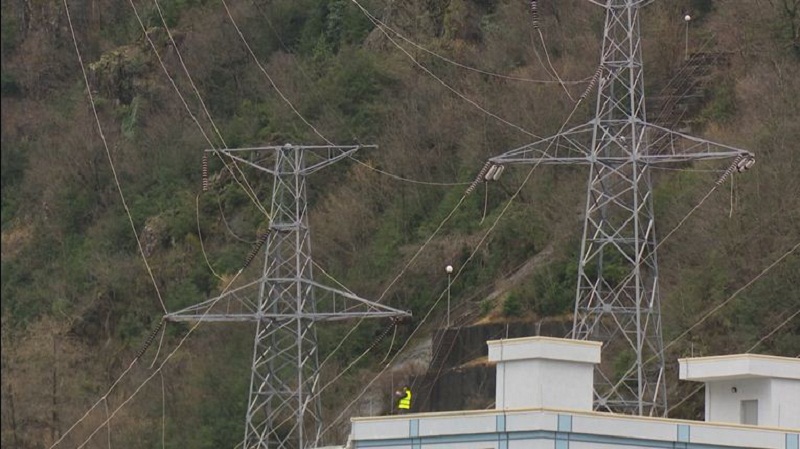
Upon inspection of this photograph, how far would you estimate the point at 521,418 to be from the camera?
56719 millimetres

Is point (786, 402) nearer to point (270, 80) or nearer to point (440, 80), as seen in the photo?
point (440, 80)

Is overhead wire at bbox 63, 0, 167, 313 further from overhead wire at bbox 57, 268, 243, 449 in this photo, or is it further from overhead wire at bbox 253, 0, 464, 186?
overhead wire at bbox 253, 0, 464, 186

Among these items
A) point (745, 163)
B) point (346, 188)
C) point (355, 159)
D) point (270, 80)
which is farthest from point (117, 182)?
point (745, 163)

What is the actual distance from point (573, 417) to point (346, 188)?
57664 millimetres

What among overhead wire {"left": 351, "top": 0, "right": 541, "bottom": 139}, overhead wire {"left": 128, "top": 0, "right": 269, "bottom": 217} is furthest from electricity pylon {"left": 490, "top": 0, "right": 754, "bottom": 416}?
overhead wire {"left": 128, "top": 0, "right": 269, "bottom": 217}

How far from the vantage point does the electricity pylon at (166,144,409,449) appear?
79.2 meters

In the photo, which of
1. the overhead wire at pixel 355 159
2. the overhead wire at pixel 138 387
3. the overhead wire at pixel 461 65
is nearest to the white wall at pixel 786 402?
the overhead wire at pixel 461 65

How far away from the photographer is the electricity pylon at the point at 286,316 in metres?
79.2

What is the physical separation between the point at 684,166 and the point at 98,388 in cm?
2882

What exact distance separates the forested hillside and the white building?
50.3 feet

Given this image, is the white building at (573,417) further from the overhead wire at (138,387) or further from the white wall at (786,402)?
the overhead wire at (138,387)

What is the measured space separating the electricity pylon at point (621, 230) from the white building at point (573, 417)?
111 inches

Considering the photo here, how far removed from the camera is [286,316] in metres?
78.1

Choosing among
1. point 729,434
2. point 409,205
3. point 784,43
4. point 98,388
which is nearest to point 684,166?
point 784,43
